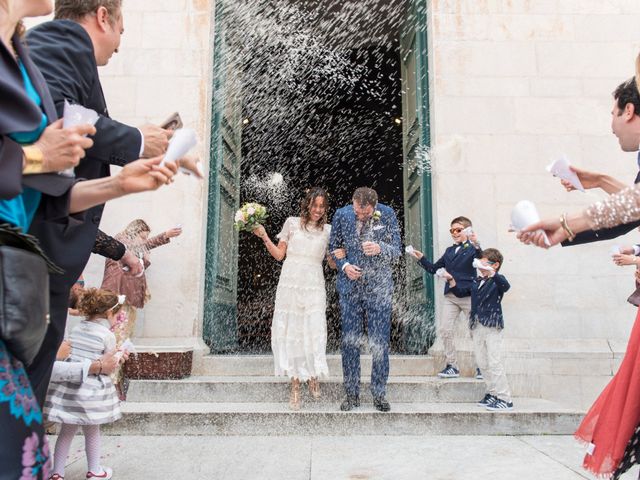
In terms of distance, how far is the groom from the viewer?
16.4ft

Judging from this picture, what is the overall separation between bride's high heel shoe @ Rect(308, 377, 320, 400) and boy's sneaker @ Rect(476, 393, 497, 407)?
1.64 metres

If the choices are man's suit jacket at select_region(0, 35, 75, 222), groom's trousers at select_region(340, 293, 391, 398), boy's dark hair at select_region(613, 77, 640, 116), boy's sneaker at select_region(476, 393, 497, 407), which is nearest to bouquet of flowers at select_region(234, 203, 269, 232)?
groom's trousers at select_region(340, 293, 391, 398)

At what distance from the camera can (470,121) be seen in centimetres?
684

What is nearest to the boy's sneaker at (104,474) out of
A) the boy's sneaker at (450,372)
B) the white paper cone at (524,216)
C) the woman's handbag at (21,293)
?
the woman's handbag at (21,293)

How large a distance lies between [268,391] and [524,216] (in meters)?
4.15

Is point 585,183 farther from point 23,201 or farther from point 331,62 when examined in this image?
point 331,62

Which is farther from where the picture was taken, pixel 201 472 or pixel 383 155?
pixel 383 155

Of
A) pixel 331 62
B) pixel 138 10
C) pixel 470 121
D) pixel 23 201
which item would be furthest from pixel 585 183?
pixel 331 62

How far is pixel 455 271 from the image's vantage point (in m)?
6.02

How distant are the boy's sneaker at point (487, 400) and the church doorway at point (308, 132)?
1461 millimetres

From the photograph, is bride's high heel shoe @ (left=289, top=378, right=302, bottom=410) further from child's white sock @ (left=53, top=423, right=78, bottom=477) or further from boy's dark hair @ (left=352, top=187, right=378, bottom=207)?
child's white sock @ (left=53, top=423, right=78, bottom=477)

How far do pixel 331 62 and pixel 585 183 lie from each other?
1084 cm

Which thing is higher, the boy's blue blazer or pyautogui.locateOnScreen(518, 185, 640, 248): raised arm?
pyautogui.locateOnScreen(518, 185, 640, 248): raised arm

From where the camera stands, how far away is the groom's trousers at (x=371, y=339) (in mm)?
4969
